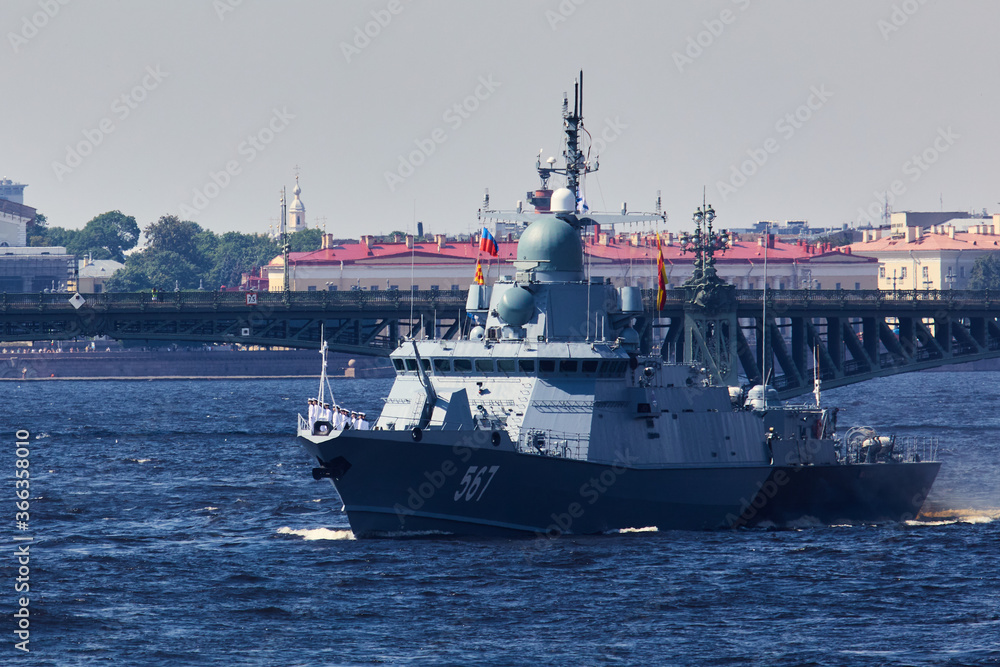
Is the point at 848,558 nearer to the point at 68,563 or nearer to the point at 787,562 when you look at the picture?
the point at 787,562

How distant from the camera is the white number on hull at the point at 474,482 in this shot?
35625 mm

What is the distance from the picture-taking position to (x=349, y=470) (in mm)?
35844

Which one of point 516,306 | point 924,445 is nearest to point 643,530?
point 516,306

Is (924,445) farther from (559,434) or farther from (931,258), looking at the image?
(931,258)

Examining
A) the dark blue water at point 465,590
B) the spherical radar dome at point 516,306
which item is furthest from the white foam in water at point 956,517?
the spherical radar dome at point 516,306

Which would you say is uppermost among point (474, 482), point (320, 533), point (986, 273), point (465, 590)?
point (986, 273)

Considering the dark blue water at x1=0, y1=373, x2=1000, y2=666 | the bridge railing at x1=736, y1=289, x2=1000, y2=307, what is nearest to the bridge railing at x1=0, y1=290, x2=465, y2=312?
the bridge railing at x1=736, y1=289, x2=1000, y2=307

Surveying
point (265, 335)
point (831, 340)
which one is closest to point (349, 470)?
point (265, 335)

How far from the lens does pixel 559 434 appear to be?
37094 mm

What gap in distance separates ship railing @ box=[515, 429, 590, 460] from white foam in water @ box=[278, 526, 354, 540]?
5.22 meters

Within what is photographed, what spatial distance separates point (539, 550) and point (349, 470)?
469 centimetres

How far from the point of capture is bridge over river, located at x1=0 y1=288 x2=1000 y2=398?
74500 mm

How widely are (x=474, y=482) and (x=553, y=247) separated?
7233 millimetres

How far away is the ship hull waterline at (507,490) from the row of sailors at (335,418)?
1043 millimetres
